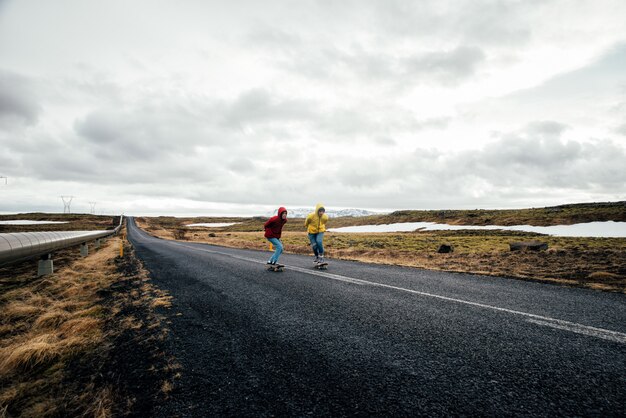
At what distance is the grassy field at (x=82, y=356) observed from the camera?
252 centimetres

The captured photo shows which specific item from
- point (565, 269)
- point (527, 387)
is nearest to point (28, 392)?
point (527, 387)

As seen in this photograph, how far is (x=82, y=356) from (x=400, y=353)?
3.91 m

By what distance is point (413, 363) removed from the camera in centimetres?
312

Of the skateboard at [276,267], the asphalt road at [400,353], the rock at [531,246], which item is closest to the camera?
the asphalt road at [400,353]

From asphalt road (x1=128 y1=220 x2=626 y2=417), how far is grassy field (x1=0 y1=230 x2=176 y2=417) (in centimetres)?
32

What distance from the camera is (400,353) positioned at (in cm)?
338

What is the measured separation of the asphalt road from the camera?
2.41m

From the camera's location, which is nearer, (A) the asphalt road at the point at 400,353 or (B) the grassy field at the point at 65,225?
(A) the asphalt road at the point at 400,353

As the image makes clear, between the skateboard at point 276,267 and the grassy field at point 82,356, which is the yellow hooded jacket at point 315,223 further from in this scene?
the grassy field at point 82,356

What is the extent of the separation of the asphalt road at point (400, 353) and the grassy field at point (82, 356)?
32 cm

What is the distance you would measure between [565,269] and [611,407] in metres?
9.67

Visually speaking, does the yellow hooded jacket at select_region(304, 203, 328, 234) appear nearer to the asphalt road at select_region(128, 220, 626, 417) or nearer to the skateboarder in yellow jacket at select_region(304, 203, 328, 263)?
the skateboarder in yellow jacket at select_region(304, 203, 328, 263)

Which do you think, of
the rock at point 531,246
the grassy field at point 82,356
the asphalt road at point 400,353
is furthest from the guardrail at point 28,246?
the rock at point 531,246

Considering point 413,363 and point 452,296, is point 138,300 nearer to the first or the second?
point 413,363
